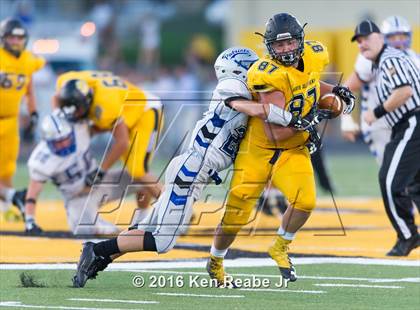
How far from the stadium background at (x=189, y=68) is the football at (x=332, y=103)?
1.07m

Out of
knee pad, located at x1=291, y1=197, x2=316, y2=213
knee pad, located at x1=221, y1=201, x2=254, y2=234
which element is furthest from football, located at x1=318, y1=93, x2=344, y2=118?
knee pad, located at x1=221, y1=201, x2=254, y2=234

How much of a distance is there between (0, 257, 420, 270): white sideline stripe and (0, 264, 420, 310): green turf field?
178 mm

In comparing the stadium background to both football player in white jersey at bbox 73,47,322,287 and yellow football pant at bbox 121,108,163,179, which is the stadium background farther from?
football player in white jersey at bbox 73,47,322,287

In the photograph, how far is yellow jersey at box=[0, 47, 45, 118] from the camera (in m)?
11.9

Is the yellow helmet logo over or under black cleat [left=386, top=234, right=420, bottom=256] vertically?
over

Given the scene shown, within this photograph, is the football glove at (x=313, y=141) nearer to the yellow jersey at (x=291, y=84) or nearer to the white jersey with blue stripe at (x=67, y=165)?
the yellow jersey at (x=291, y=84)

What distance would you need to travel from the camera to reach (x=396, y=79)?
365 inches

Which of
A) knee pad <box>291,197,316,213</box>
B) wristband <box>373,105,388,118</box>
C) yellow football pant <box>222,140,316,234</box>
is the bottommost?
wristband <box>373,105,388,118</box>

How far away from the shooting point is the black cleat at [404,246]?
358 inches

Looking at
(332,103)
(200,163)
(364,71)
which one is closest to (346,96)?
(332,103)

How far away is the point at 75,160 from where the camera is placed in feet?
35.2

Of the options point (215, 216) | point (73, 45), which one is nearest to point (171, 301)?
point (215, 216)

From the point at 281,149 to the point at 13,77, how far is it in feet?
16.5

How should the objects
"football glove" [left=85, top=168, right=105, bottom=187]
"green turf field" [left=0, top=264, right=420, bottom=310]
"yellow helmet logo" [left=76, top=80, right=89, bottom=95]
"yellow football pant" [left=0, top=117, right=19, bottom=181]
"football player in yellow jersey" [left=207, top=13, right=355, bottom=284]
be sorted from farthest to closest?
1. "yellow football pant" [left=0, top=117, right=19, bottom=181]
2. "football glove" [left=85, top=168, right=105, bottom=187]
3. "yellow helmet logo" [left=76, top=80, right=89, bottom=95]
4. "football player in yellow jersey" [left=207, top=13, right=355, bottom=284]
5. "green turf field" [left=0, top=264, right=420, bottom=310]
